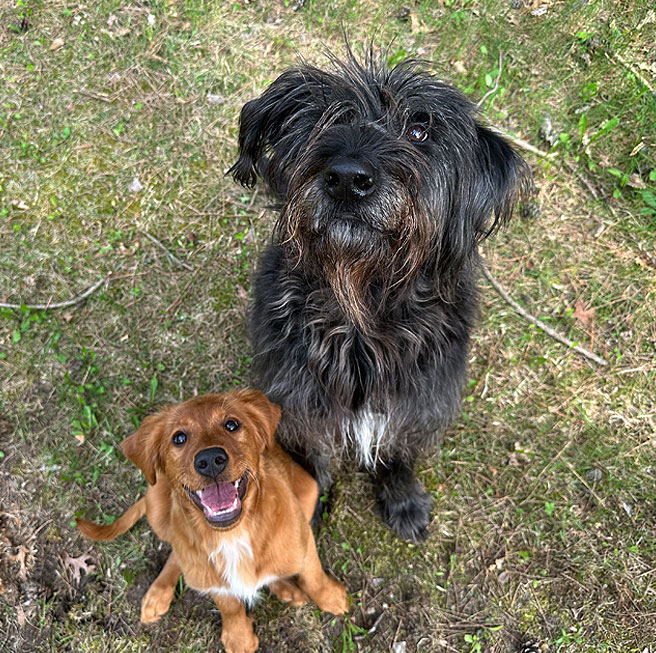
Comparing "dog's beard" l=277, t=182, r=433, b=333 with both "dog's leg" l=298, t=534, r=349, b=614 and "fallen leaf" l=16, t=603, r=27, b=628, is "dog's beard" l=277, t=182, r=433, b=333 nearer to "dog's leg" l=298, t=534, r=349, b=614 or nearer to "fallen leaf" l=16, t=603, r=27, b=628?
"dog's leg" l=298, t=534, r=349, b=614

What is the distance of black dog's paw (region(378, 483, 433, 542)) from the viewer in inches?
122

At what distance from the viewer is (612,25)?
3930 millimetres

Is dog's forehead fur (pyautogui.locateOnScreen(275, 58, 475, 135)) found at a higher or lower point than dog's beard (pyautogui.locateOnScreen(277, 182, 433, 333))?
higher

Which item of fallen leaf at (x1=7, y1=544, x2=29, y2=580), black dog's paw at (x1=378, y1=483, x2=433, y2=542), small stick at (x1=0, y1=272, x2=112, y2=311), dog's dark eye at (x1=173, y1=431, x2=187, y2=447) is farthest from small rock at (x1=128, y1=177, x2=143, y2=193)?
black dog's paw at (x1=378, y1=483, x2=433, y2=542)

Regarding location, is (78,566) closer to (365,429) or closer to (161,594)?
(161,594)

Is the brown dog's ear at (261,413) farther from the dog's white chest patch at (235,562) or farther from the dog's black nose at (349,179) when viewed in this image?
the dog's black nose at (349,179)

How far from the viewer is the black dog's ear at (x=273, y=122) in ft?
7.22

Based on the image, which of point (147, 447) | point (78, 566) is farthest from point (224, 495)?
point (78, 566)

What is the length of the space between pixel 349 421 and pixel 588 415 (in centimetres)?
178

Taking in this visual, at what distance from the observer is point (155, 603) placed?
9.71ft

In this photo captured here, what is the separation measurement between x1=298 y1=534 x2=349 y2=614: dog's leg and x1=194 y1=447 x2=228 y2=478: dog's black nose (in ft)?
2.51

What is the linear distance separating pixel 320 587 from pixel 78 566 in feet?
4.78

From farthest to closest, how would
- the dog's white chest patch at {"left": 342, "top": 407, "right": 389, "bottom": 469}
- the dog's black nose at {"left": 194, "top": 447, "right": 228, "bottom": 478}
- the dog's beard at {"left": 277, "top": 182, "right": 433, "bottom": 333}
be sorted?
1. the dog's white chest patch at {"left": 342, "top": 407, "right": 389, "bottom": 469}
2. the dog's black nose at {"left": 194, "top": 447, "right": 228, "bottom": 478}
3. the dog's beard at {"left": 277, "top": 182, "right": 433, "bottom": 333}

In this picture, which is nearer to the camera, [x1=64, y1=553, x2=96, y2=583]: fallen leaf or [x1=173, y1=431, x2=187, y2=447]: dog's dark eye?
[x1=173, y1=431, x2=187, y2=447]: dog's dark eye
